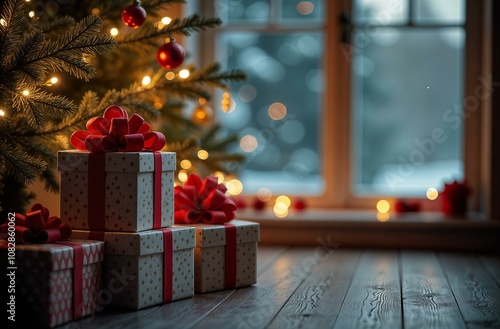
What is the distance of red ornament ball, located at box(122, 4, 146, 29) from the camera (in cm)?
235

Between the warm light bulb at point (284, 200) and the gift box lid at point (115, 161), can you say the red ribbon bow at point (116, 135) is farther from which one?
the warm light bulb at point (284, 200)

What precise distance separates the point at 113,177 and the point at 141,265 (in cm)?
26

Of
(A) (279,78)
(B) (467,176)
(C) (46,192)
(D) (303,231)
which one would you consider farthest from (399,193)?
(C) (46,192)

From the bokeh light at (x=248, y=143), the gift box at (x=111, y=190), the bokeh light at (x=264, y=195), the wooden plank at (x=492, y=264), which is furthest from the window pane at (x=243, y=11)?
the gift box at (x=111, y=190)

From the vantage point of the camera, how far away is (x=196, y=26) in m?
2.50

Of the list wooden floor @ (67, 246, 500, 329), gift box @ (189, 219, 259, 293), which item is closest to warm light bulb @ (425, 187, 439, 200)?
wooden floor @ (67, 246, 500, 329)

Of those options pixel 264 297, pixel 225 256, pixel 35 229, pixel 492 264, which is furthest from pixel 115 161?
pixel 492 264

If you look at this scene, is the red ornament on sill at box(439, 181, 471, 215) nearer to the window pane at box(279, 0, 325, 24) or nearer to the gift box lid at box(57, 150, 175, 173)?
the window pane at box(279, 0, 325, 24)

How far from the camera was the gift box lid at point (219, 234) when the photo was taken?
239 cm

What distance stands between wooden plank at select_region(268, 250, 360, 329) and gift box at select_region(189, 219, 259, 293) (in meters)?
0.20

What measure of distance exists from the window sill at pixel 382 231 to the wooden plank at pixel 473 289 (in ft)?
0.46

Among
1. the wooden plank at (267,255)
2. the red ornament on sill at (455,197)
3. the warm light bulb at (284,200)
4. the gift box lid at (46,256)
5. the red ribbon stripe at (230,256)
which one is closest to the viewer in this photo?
the gift box lid at (46,256)

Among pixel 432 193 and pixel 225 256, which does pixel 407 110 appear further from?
pixel 225 256

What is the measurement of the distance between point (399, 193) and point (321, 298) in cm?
163
